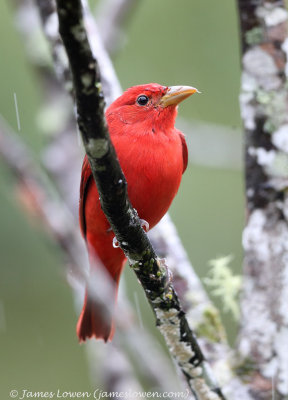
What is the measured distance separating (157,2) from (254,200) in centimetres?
522

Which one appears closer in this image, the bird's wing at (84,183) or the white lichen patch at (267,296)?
the white lichen patch at (267,296)

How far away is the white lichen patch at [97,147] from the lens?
193cm

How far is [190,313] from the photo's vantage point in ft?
10.6

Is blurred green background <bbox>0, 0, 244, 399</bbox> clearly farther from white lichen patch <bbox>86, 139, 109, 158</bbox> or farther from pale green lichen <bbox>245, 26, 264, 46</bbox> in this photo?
white lichen patch <bbox>86, 139, 109, 158</bbox>

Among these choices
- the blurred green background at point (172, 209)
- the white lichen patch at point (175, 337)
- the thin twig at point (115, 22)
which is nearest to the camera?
the white lichen patch at point (175, 337)

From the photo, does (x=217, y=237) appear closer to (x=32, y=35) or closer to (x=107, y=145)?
(x=32, y=35)

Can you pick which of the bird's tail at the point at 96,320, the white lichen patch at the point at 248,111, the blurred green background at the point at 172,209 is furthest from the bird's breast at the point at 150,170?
the blurred green background at the point at 172,209

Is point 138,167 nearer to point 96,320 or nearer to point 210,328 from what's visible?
point 210,328

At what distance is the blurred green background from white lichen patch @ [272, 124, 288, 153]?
3.95 meters

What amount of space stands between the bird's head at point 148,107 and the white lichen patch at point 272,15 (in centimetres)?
47

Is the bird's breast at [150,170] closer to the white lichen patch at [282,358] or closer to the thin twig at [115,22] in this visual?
the white lichen patch at [282,358]

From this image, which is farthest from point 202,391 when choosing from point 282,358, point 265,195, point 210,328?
point 265,195

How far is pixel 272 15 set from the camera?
10.3 ft

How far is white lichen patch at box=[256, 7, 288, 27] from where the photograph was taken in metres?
3.11
